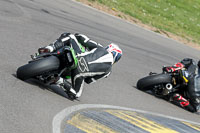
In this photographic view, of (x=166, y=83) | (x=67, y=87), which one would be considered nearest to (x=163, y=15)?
(x=166, y=83)

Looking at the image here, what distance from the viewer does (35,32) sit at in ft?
36.9

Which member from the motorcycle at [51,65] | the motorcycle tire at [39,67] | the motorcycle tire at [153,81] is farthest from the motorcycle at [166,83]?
the motorcycle tire at [39,67]

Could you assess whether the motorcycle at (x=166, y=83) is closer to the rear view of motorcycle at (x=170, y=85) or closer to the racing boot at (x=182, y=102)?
the rear view of motorcycle at (x=170, y=85)

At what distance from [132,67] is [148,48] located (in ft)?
13.2

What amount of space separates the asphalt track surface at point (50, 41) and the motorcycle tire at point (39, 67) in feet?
0.59

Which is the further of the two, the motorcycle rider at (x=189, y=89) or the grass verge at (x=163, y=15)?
the grass verge at (x=163, y=15)

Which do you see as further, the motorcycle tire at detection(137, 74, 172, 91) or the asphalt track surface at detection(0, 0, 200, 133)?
the motorcycle tire at detection(137, 74, 172, 91)

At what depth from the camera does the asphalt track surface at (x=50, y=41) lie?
5715 mm

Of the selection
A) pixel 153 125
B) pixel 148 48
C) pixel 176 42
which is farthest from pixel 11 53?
pixel 176 42

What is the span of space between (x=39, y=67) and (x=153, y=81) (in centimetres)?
351

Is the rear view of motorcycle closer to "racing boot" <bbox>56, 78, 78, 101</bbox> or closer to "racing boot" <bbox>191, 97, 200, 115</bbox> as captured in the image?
"racing boot" <bbox>191, 97, 200, 115</bbox>

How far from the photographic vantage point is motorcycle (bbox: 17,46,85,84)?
656 cm

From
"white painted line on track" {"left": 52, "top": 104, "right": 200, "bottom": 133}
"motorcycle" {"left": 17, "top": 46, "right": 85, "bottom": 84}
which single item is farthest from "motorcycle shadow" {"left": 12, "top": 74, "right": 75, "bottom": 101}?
"white painted line on track" {"left": 52, "top": 104, "right": 200, "bottom": 133}

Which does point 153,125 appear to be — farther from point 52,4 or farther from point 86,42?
point 52,4
